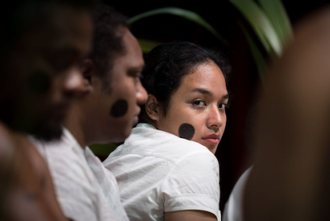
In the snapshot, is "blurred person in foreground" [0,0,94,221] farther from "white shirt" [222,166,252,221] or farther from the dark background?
the dark background

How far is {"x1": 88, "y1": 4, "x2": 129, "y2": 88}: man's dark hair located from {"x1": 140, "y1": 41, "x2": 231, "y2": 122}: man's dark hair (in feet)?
1.58

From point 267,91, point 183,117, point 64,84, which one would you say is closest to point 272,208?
point 267,91

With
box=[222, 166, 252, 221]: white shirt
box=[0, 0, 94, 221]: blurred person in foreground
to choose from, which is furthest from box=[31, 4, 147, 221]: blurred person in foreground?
box=[222, 166, 252, 221]: white shirt

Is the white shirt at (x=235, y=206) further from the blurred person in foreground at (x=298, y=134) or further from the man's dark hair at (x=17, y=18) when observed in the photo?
the man's dark hair at (x=17, y=18)

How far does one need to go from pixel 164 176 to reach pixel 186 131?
20cm

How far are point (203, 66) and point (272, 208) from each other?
34.7 inches

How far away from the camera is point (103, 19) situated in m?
0.97

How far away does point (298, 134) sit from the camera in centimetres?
60

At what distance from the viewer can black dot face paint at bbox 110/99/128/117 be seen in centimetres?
96

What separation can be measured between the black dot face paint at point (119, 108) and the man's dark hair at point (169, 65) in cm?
50

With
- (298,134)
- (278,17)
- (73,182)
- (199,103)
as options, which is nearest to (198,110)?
(199,103)

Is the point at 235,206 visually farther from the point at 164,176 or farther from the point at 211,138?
the point at 164,176

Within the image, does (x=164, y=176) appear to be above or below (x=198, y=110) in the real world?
below

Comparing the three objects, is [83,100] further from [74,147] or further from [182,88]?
[182,88]
